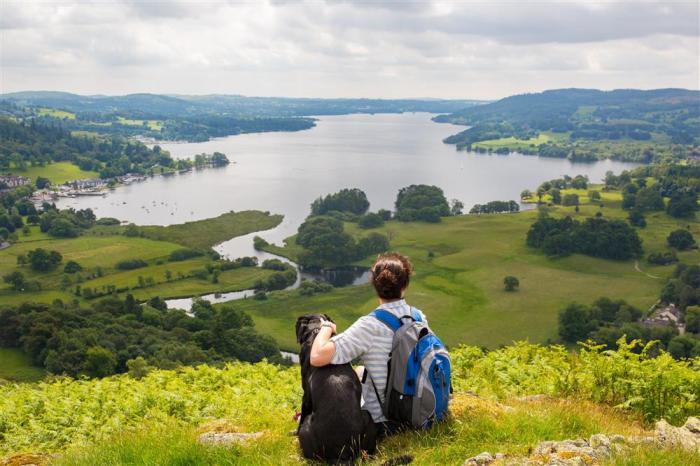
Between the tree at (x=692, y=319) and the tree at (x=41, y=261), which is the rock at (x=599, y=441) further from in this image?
the tree at (x=41, y=261)

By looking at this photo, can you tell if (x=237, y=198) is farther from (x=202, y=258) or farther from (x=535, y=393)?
(x=535, y=393)

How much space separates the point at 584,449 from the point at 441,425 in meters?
1.61

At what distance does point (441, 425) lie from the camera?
6.58 meters

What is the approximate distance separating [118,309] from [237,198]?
87328 millimetres

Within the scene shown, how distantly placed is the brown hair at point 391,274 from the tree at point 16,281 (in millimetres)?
83592

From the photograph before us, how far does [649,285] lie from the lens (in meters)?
75.9

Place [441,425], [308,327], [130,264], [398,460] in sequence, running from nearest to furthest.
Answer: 1. [398,460]
2. [441,425]
3. [308,327]
4. [130,264]

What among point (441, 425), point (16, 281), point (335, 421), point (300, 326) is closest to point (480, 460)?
point (441, 425)

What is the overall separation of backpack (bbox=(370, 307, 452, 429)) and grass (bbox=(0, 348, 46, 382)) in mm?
42937

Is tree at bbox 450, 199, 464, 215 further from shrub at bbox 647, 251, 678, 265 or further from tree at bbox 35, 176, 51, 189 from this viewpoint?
tree at bbox 35, 176, 51, 189

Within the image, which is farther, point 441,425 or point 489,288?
point 489,288

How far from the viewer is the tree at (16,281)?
249 ft

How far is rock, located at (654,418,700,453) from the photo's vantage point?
19.4 feet

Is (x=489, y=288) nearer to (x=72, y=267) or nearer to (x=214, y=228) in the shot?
(x=214, y=228)
